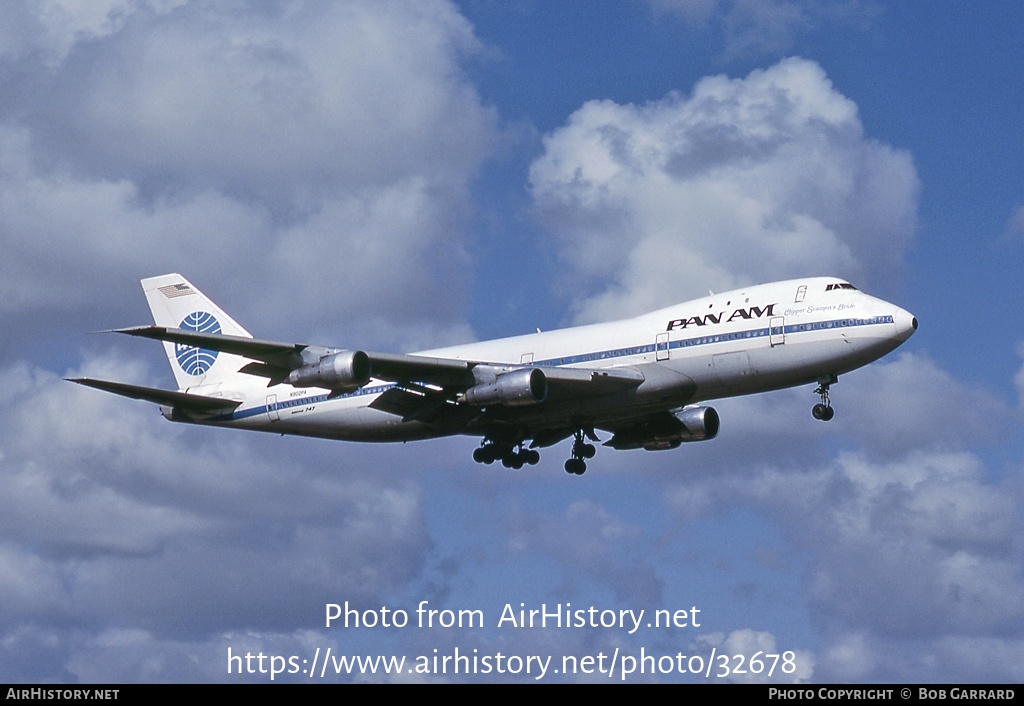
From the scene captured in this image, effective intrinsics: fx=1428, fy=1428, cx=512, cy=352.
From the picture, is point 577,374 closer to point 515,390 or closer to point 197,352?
point 515,390

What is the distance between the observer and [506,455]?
59406 mm

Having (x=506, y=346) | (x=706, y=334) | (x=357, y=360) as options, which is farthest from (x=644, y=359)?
(x=357, y=360)

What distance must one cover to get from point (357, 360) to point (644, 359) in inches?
417

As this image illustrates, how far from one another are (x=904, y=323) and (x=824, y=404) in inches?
158

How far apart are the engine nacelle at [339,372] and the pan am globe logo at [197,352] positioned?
15177mm

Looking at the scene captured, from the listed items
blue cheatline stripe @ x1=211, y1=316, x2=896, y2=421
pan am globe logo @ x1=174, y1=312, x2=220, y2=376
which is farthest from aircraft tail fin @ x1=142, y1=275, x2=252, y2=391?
blue cheatline stripe @ x1=211, y1=316, x2=896, y2=421

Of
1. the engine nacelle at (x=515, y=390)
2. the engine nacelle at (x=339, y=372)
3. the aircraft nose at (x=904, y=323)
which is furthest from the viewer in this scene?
the engine nacelle at (x=515, y=390)

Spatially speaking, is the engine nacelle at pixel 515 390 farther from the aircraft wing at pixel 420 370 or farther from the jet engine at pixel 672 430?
the jet engine at pixel 672 430

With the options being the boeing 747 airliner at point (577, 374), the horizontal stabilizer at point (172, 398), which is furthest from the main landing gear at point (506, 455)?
the horizontal stabilizer at point (172, 398)

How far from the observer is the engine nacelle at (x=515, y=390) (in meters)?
51.5

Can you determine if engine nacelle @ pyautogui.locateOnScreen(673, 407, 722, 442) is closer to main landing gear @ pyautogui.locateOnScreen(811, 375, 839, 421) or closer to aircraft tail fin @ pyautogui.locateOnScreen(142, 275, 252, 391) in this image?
main landing gear @ pyautogui.locateOnScreen(811, 375, 839, 421)

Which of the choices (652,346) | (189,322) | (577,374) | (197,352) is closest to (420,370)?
(577,374)

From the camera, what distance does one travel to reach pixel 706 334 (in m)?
51.7
